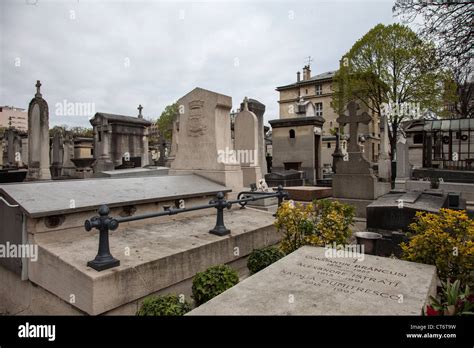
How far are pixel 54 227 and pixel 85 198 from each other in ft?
2.47

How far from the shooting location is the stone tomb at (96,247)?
3.22 metres

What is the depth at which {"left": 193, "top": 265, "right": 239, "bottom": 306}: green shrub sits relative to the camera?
341 centimetres

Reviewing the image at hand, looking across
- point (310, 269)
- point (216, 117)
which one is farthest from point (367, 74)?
point (310, 269)

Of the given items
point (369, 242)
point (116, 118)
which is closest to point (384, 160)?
point (369, 242)

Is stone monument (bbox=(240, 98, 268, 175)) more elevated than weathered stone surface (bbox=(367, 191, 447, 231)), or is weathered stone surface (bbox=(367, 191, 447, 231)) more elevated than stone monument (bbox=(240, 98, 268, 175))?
stone monument (bbox=(240, 98, 268, 175))

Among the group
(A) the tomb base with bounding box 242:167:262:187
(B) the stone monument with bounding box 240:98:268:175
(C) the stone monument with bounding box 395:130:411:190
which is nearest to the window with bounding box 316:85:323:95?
(B) the stone monument with bounding box 240:98:268:175

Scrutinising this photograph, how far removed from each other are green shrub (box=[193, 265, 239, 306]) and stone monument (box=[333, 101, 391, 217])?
740 cm

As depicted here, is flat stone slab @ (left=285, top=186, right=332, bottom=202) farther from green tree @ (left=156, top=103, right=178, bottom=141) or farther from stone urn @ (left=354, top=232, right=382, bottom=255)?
green tree @ (left=156, top=103, right=178, bottom=141)

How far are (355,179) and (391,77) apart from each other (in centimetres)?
2053

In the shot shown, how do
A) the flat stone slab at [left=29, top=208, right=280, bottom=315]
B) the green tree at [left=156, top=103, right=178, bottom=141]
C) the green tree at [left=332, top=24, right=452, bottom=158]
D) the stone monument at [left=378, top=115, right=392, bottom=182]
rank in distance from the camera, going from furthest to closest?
the green tree at [left=156, top=103, right=178, bottom=141] → the green tree at [left=332, top=24, right=452, bottom=158] → the stone monument at [left=378, top=115, right=392, bottom=182] → the flat stone slab at [left=29, top=208, right=280, bottom=315]

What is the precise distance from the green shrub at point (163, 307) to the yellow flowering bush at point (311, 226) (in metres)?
1.97

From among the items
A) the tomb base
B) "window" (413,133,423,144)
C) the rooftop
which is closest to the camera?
the tomb base
